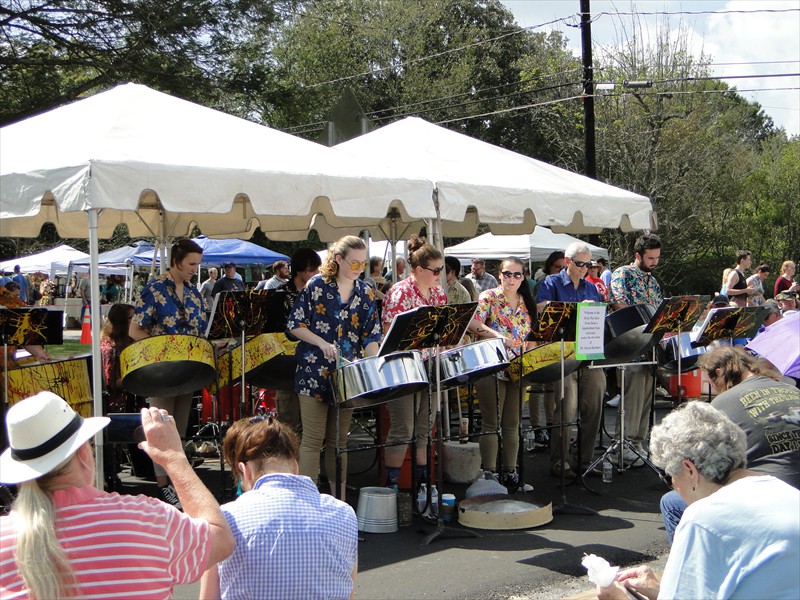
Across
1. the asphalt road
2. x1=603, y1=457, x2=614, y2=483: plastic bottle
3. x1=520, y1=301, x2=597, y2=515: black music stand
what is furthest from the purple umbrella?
x1=603, y1=457, x2=614, y2=483: plastic bottle

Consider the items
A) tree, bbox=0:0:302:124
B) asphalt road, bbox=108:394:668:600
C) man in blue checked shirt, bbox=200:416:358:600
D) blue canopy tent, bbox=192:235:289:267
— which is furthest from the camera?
blue canopy tent, bbox=192:235:289:267

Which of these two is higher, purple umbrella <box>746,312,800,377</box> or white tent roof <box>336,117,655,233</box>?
white tent roof <box>336,117,655,233</box>

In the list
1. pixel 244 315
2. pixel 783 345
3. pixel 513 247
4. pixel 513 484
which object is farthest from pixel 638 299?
pixel 513 247

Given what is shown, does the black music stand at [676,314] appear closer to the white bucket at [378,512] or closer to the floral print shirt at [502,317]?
the floral print shirt at [502,317]

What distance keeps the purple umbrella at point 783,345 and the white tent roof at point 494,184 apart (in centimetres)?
252

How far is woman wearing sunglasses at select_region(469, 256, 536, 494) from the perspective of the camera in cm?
563

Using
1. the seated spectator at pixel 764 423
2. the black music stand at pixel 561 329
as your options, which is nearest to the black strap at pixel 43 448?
the seated spectator at pixel 764 423

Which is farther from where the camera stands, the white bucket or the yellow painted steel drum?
Answer: the white bucket

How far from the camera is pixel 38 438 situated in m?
1.94

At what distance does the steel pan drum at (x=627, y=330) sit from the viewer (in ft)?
18.6

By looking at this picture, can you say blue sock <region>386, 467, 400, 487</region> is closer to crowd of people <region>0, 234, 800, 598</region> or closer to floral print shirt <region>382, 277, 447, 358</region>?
floral print shirt <region>382, 277, 447, 358</region>

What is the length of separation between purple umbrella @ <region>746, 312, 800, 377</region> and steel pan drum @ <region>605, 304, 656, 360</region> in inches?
89.7

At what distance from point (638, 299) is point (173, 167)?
10.8 feet

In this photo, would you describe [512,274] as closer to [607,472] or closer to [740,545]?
[607,472]
